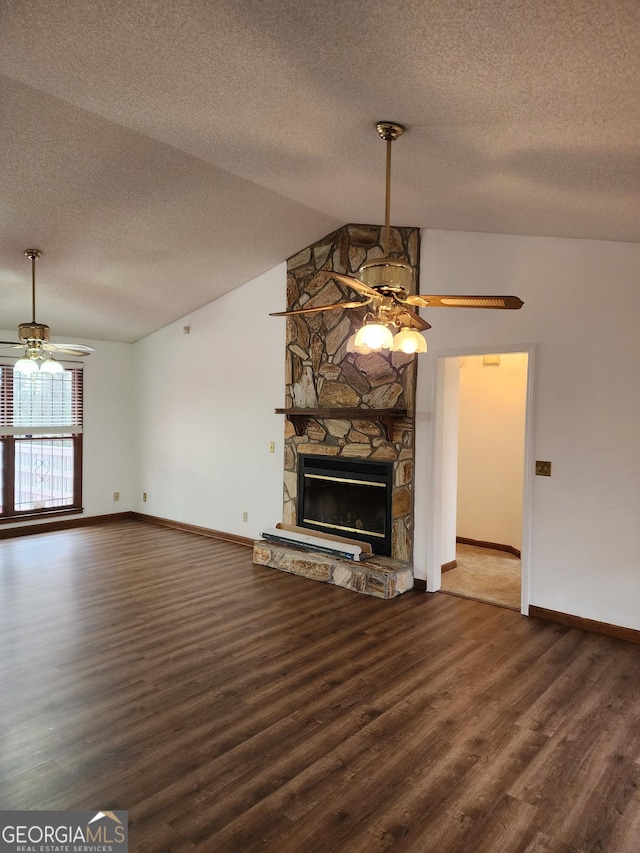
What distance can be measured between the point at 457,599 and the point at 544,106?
3761 mm

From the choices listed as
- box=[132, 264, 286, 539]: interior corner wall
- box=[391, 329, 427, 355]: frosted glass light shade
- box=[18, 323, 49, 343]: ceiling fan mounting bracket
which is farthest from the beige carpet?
box=[18, 323, 49, 343]: ceiling fan mounting bracket

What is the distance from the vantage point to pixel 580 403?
413cm

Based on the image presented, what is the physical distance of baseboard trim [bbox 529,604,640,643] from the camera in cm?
392

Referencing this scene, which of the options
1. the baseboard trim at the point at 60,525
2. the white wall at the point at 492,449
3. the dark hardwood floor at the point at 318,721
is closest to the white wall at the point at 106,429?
the baseboard trim at the point at 60,525

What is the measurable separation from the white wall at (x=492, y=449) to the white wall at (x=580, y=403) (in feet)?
6.20

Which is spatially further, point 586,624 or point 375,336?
point 586,624

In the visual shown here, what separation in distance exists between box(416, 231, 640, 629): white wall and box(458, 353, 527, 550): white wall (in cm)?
189

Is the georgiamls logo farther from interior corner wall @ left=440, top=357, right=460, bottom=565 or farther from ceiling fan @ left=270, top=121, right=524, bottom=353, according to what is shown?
interior corner wall @ left=440, top=357, right=460, bottom=565

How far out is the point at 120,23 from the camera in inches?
87.0

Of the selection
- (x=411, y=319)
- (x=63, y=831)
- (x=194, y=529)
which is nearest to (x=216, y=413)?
(x=194, y=529)

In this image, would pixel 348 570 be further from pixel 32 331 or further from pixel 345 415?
pixel 32 331

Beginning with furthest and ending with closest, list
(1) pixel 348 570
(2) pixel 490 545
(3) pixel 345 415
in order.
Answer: (2) pixel 490 545 → (3) pixel 345 415 → (1) pixel 348 570

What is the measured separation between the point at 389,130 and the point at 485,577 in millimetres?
4109

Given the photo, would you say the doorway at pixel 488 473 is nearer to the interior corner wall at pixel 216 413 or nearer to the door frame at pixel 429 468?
the door frame at pixel 429 468
